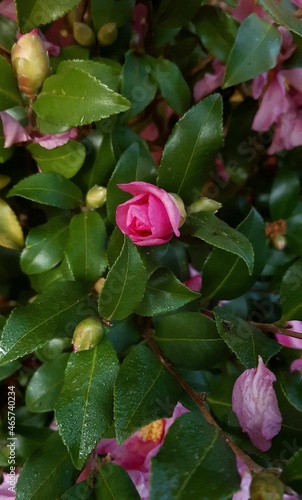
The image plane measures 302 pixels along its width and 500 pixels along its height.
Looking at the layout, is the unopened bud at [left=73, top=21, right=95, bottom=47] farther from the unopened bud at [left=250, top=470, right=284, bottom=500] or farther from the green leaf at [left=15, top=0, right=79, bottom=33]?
the unopened bud at [left=250, top=470, right=284, bottom=500]

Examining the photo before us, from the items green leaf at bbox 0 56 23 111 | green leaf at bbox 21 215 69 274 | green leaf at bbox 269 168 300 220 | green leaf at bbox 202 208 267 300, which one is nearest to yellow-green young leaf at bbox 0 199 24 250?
green leaf at bbox 21 215 69 274

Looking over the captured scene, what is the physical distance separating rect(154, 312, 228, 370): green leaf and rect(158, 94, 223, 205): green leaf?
140 mm

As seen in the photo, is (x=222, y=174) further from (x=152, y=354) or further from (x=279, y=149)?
(x=152, y=354)

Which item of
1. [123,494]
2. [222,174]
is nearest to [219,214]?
[222,174]

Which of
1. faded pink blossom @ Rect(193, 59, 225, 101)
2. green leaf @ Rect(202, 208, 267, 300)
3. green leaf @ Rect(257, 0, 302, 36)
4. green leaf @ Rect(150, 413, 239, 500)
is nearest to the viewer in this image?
green leaf @ Rect(150, 413, 239, 500)

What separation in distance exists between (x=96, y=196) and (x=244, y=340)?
24 centimetres

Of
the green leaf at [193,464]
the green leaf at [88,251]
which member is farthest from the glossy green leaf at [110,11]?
the green leaf at [193,464]

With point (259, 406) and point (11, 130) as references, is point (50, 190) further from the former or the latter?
point (259, 406)

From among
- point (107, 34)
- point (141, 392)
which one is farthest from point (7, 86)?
point (141, 392)

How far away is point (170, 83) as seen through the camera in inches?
29.1

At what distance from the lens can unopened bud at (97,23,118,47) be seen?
70 centimetres

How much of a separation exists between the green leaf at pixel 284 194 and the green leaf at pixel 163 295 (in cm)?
29

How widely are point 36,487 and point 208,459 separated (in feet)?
0.72

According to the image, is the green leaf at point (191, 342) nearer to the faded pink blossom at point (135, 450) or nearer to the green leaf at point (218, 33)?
the faded pink blossom at point (135, 450)
